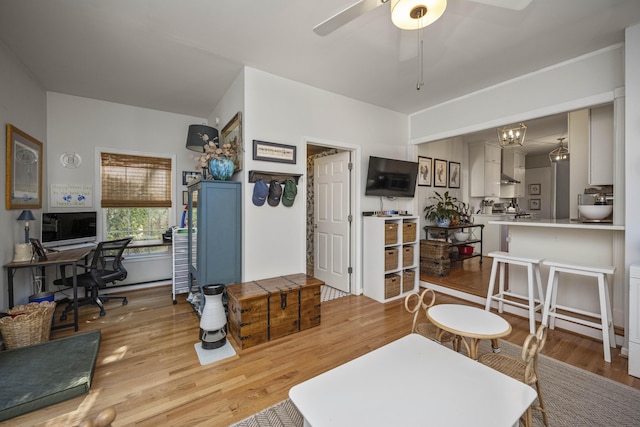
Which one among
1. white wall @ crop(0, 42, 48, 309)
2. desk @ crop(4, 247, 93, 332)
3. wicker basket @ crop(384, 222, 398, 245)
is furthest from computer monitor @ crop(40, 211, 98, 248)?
wicker basket @ crop(384, 222, 398, 245)

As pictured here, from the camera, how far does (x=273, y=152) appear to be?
9.96 ft

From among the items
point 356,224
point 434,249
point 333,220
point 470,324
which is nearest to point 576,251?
point 434,249

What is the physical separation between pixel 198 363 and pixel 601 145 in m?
4.45

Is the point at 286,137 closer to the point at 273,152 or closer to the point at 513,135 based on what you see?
the point at 273,152

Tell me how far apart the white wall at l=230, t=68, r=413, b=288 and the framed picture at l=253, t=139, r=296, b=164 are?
0.17 ft

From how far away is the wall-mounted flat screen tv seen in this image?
12.5ft

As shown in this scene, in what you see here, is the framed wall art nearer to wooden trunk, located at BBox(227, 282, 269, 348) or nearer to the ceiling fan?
the ceiling fan

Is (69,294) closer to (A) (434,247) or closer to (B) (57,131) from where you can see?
(B) (57,131)

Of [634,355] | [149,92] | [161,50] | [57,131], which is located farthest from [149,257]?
[634,355]

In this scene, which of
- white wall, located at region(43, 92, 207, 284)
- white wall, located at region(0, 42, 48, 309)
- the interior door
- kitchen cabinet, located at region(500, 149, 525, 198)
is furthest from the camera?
kitchen cabinet, located at region(500, 149, 525, 198)

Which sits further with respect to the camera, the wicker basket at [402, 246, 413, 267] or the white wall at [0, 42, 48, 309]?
the wicker basket at [402, 246, 413, 267]

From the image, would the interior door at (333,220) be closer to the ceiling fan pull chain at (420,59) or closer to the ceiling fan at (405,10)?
the ceiling fan pull chain at (420,59)

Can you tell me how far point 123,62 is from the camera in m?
2.81

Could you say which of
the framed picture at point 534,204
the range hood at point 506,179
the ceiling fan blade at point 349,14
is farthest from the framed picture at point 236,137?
the framed picture at point 534,204
